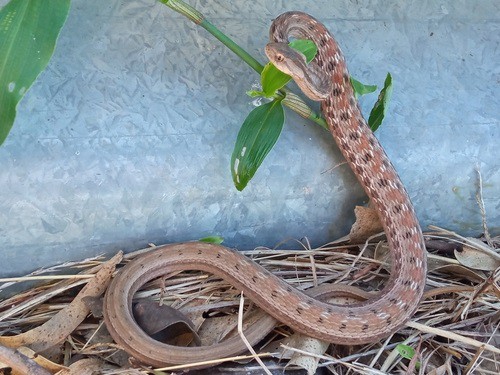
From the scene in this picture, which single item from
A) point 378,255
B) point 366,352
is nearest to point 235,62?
point 378,255

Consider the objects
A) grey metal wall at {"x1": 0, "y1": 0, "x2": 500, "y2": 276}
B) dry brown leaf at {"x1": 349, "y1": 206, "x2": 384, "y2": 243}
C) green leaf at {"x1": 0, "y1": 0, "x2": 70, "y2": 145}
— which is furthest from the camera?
dry brown leaf at {"x1": 349, "y1": 206, "x2": 384, "y2": 243}

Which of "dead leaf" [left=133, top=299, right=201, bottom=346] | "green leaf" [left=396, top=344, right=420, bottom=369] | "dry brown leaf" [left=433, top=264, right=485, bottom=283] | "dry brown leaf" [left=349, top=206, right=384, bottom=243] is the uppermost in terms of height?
"dry brown leaf" [left=349, top=206, right=384, bottom=243]

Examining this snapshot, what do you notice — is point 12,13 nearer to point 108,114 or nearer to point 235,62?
point 108,114

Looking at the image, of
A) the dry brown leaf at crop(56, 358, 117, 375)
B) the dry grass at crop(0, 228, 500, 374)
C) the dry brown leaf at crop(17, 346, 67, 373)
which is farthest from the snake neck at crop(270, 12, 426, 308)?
the dry brown leaf at crop(17, 346, 67, 373)

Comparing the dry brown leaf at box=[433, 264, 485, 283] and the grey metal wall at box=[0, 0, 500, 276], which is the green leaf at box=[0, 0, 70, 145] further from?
the dry brown leaf at box=[433, 264, 485, 283]

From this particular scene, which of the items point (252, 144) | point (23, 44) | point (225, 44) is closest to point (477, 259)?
point (252, 144)

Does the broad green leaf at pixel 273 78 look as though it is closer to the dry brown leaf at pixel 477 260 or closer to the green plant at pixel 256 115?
the green plant at pixel 256 115
